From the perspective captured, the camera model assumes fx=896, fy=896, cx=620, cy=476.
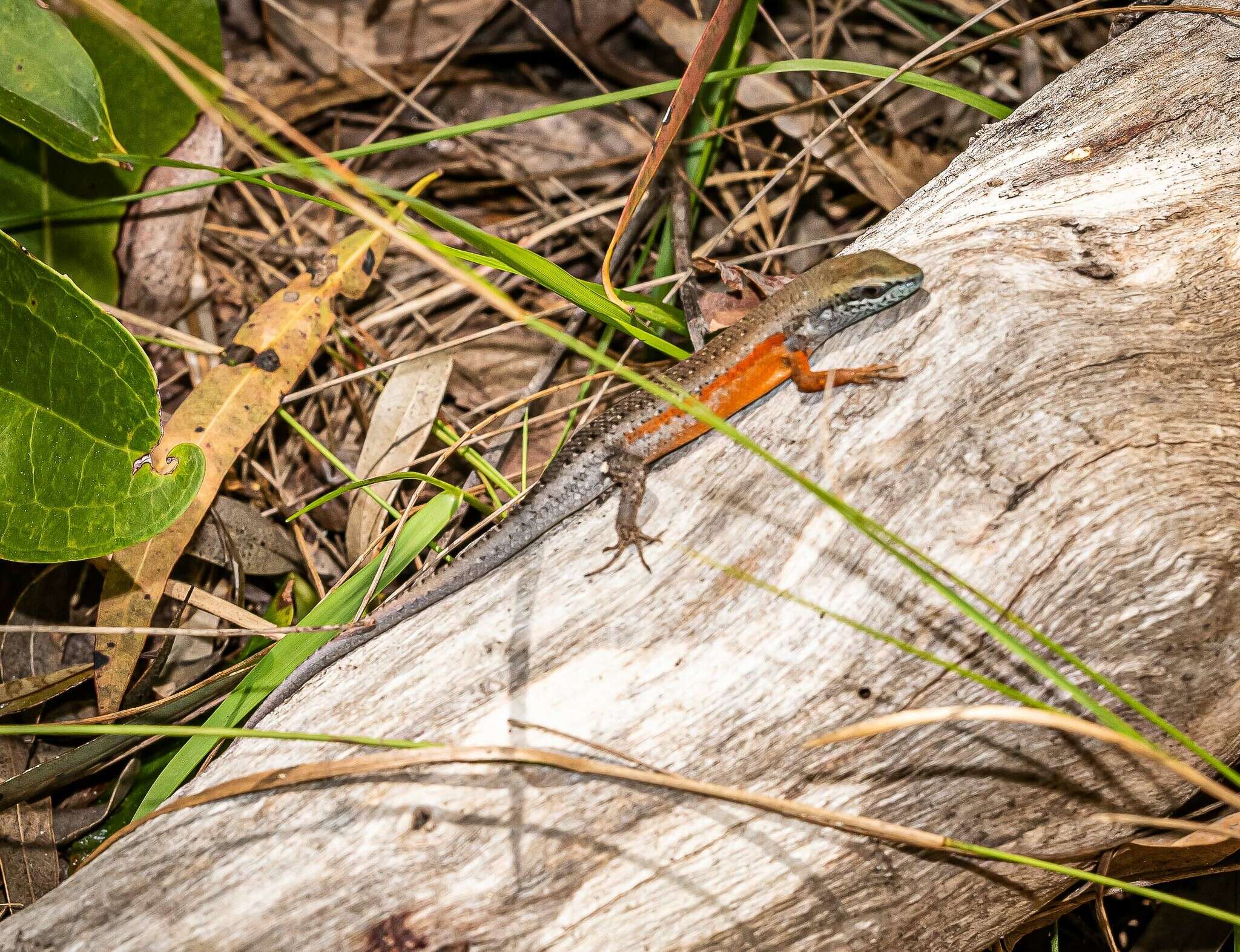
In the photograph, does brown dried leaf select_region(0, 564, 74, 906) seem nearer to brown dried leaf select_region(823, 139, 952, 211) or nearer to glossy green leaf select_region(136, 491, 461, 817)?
glossy green leaf select_region(136, 491, 461, 817)

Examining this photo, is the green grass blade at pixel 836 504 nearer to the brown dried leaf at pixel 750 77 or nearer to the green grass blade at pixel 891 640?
the green grass blade at pixel 891 640

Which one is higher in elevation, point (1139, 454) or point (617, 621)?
point (617, 621)

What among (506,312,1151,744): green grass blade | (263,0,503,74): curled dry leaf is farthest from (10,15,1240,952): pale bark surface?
(263,0,503,74): curled dry leaf

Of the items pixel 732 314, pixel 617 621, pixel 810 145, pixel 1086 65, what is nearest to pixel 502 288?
pixel 732 314

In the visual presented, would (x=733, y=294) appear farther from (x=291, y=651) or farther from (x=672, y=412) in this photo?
(x=291, y=651)

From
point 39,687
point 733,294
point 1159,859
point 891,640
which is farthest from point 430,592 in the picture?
point 1159,859

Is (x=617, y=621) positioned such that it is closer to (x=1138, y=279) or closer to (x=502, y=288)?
(x=1138, y=279)

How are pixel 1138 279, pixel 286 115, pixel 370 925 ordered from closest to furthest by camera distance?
1. pixel 370 925
2. pixel 1138 279
3. pixel 286 115
